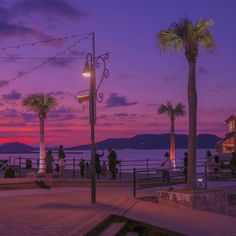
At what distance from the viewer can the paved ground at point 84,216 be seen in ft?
39.2

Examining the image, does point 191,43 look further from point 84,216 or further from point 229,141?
point 229,141

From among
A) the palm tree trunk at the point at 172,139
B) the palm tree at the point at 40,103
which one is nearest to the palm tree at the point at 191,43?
the palm tree at the point at 40,103

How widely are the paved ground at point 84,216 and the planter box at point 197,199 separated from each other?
25.5 inches

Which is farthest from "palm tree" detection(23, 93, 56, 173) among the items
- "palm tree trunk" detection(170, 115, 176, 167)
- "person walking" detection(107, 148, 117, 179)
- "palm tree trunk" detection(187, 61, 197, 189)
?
"palm tree trunk" detection(187, 61, 197, 189)

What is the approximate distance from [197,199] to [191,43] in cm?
517

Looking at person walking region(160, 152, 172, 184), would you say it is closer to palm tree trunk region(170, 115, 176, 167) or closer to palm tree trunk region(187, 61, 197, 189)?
palm tree trunk region(187, 61, 197, 189)

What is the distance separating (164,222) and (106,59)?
702cm

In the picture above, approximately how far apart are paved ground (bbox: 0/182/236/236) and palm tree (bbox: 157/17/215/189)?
8.81ft

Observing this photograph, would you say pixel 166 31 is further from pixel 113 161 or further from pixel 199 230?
pixel 113 161

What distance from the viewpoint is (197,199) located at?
16.6 metres

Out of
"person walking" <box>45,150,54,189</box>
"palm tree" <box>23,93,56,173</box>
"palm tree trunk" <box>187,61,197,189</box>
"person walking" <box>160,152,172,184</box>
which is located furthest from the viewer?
"palm tree" <box>23,93,56,173</box>

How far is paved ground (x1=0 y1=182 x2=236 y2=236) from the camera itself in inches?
470

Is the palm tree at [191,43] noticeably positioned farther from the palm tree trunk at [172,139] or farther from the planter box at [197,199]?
the palm tree trunk at [172,139]

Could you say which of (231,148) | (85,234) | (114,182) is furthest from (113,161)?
(231,148)
